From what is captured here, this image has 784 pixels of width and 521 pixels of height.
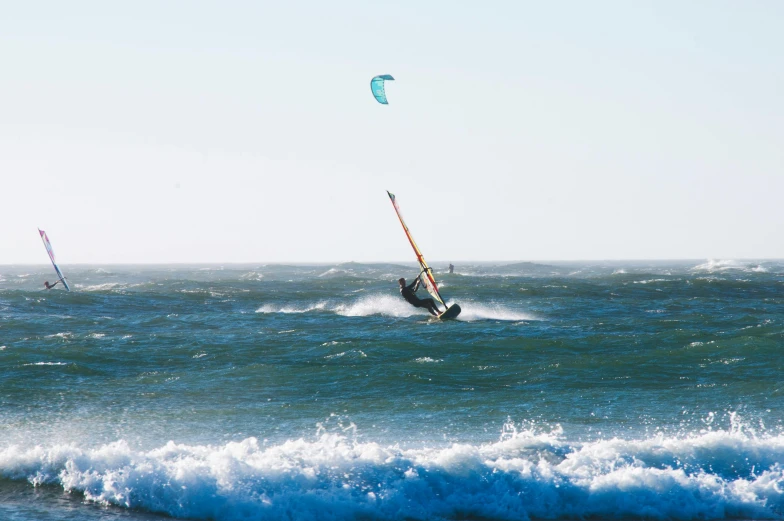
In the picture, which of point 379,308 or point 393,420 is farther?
point 379,308

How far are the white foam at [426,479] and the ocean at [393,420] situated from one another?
0.08ft

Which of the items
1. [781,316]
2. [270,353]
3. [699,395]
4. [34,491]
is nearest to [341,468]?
[34,491]

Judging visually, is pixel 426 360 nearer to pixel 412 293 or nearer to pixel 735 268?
pixel 412 293

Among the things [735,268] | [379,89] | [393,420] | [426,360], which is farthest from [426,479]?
[735,268]

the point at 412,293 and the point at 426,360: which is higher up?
the point at 412,293

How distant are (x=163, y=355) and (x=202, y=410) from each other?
6407 millimetres

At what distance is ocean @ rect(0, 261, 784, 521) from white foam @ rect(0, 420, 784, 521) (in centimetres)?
2

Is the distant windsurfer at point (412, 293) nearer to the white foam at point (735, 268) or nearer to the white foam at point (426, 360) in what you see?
the white foam at point (426, 360)

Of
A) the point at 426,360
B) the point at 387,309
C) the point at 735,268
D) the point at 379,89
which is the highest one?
the point at 379,89

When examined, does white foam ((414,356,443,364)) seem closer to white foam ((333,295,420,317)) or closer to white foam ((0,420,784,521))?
white foam ((0,420,784,521))

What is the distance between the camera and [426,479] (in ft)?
30.7

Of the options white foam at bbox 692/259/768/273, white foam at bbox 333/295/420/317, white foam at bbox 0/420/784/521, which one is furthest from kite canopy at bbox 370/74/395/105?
white foam at bbox 692/259/768/273

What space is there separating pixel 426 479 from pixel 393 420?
3226mm

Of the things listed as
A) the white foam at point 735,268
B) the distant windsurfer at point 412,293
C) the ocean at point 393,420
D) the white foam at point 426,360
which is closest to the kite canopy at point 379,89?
the distant windsurfer at point 412,293
